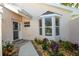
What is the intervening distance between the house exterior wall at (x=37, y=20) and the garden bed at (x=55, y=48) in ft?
0.34

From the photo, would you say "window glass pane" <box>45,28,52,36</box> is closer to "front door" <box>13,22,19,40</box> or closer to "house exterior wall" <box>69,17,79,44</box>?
"house exterior wall" <box>69,17,79,44</box>

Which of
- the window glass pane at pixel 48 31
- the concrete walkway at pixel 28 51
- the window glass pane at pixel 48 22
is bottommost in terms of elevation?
the concrete walkway at pixel 28 51

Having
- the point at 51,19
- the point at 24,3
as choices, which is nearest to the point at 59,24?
the point at 51,19

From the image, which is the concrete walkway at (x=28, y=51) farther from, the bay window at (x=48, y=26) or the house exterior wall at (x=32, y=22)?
the bay window at (x=48, y=26)

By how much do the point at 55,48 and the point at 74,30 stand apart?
403 mm

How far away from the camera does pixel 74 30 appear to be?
389 centimetres

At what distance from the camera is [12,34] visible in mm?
3934

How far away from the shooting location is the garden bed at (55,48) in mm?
3869

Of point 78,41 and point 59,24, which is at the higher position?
point 59,24

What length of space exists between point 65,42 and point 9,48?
34.1 inches

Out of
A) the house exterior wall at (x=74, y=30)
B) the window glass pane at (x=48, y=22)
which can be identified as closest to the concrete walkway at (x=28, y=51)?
the window glass pane at (x=48, y=22)

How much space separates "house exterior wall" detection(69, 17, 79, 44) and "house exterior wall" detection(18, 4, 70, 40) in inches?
2.4

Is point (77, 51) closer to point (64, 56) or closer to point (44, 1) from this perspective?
point (64, 56)

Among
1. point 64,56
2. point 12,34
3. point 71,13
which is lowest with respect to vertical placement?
point 64,56
